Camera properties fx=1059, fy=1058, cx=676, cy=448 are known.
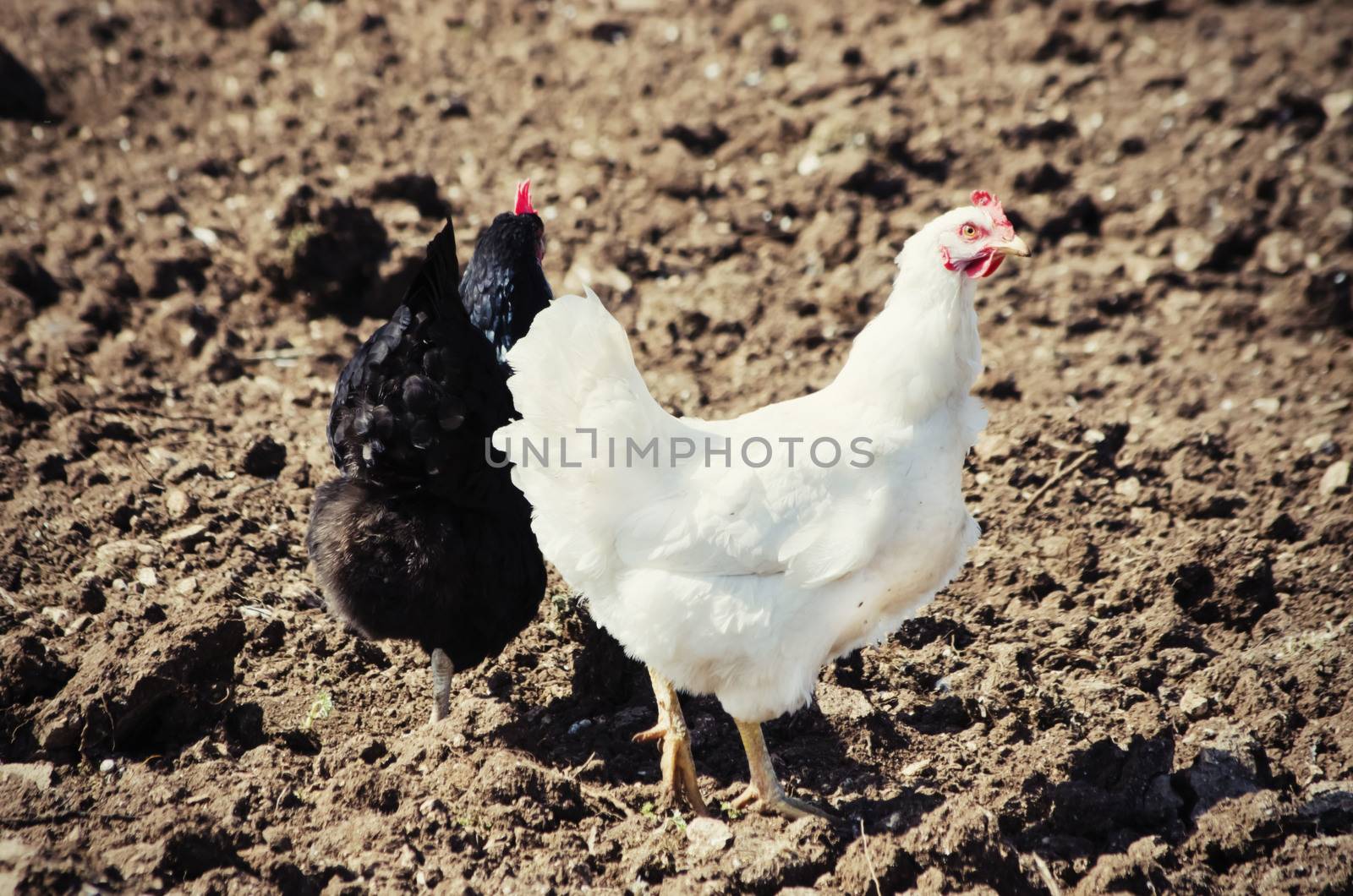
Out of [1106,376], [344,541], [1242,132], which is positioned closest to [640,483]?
[344,541]

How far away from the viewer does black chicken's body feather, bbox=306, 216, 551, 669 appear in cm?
370

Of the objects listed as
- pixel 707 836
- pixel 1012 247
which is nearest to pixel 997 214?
pixel 1012 247

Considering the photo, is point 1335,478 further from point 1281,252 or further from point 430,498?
point 430,498

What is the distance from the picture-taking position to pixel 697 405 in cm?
575

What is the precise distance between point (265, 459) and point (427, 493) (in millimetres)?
1701

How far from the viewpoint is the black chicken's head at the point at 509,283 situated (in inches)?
193

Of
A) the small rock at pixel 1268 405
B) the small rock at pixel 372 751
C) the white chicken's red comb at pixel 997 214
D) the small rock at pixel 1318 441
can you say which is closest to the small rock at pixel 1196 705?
the white chicken's red comb at pixel 997 214

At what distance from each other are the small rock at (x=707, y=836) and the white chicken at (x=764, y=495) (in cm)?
22

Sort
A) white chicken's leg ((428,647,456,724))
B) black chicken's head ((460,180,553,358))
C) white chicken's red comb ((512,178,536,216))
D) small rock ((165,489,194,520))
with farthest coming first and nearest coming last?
white chicken's red comb ((512,178,536,216))
black chicken's head ((460,180,553,358))
small rock ((165,489,194,520))
white chicken's leg ((428,647,456,724))

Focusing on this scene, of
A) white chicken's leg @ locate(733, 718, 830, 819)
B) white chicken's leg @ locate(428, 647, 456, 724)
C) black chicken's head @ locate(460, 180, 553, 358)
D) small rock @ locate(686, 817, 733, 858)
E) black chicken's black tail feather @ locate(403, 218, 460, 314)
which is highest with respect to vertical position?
black chicken's head @ locate(460, 180, 553, 358)

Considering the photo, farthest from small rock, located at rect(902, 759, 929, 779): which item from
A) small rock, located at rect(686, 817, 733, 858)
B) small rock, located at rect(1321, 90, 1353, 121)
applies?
small rock, located at rect(1321, 90, 1353, 121)

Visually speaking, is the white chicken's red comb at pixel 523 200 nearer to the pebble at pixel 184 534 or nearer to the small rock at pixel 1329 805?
the pebble at pixel 184 534

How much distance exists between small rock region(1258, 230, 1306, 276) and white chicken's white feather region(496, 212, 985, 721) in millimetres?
4075

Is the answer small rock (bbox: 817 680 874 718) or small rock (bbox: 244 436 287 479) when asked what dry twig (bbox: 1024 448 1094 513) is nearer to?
small rock (bbox: 817 680 874 718)
